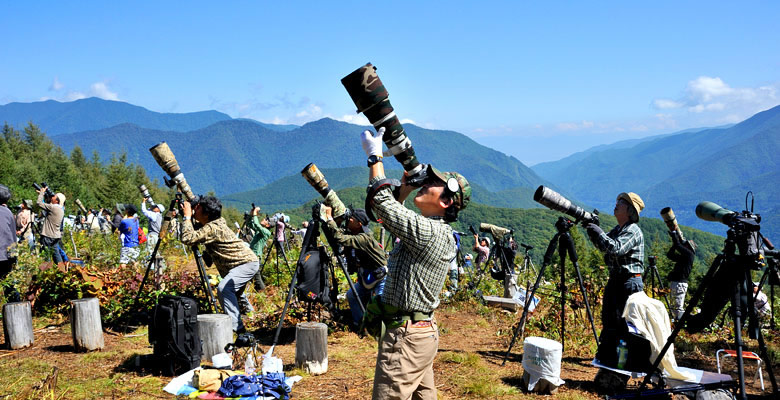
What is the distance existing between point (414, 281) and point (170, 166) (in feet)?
15.7

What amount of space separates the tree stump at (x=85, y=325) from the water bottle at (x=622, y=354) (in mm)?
5878

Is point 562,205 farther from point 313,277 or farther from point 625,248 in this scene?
point 313,277

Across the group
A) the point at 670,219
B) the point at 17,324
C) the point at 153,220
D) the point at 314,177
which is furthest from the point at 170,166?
the point at 670,219

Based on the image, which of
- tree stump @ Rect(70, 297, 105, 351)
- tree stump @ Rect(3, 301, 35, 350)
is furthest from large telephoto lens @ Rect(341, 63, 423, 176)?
tree stump @ Rect(3, 301, 35, 350)

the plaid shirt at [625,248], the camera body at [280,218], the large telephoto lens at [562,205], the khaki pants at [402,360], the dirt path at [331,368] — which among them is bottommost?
the dirt path at [331,368]

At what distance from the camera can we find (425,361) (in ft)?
9.77

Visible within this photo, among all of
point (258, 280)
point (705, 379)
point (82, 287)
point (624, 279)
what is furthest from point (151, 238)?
point (705, 379)

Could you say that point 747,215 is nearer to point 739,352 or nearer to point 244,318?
point 739,352

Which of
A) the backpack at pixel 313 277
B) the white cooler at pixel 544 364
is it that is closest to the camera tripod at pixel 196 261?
the backpack at pixel 313 277

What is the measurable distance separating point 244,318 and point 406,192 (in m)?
5.72

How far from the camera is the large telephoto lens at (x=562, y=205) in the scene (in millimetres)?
5355

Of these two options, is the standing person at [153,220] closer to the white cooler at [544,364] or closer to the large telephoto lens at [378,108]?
the white cooler at [544,364]

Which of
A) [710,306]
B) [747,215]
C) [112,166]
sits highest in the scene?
[112,166]

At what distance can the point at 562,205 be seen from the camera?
5.43m
